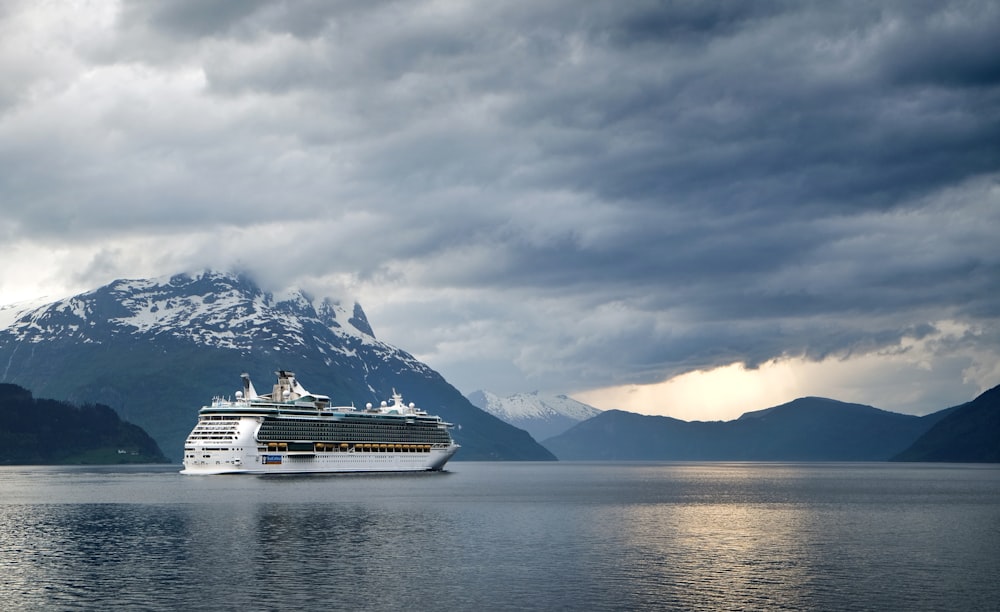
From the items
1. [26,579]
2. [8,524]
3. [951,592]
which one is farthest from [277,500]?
[951,592]

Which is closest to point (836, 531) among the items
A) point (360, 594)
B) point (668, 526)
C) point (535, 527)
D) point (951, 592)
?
point (668, 526)

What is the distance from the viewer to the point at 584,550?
96.1 metres

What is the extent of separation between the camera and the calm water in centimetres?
7000

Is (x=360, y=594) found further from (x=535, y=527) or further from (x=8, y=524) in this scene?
(x=8, y=524)

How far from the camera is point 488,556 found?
91000 mm

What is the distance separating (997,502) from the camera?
17112 centimetres

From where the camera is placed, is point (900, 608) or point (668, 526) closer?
point (900, 608)

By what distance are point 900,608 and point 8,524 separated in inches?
4207

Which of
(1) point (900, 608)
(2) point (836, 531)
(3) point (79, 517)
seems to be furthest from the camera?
(3) point (79, 517)

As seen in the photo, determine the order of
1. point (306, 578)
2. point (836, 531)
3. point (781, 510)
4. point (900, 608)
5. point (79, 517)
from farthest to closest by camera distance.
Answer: point (781, 510), point (79, 517), point (836, 531), point (306, 578), point (900, 608)

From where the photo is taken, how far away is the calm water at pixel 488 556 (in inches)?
2756

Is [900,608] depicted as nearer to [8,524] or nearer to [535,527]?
[535,527]

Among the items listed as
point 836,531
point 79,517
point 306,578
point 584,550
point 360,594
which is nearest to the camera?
point 360,594

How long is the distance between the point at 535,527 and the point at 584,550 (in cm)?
2348
